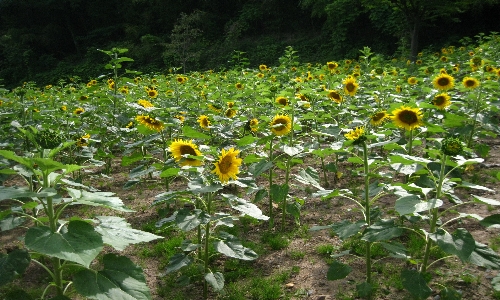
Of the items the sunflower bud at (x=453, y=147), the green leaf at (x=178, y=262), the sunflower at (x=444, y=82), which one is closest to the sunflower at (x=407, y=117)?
the sunflower bud at (x=453, y=147)

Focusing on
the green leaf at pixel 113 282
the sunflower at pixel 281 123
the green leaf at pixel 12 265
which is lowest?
the sunflower at pixel 281 123

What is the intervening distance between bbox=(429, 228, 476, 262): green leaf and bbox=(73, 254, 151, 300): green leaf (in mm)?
1177

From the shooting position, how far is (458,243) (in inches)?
68.2

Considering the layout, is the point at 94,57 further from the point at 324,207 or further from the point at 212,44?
the point at 324,207

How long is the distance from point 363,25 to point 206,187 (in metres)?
17.0

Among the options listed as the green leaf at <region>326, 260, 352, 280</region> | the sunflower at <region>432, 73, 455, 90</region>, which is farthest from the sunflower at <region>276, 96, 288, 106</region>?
the green leaf at <region>326, 260, 352, 280</region>

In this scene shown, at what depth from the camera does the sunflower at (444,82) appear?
3.88 meters

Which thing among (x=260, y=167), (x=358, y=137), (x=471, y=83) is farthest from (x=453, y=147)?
(x=471, y=83)

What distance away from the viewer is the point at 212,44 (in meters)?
21.0

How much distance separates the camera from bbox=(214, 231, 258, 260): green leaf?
2.21 metres

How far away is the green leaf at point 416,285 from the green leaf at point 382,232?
28cm

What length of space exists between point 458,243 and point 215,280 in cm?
120

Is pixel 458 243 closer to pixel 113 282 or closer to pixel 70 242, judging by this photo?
pixel 113 282

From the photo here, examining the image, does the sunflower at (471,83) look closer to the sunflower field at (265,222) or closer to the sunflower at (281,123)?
the sunflower field at (265,222)
